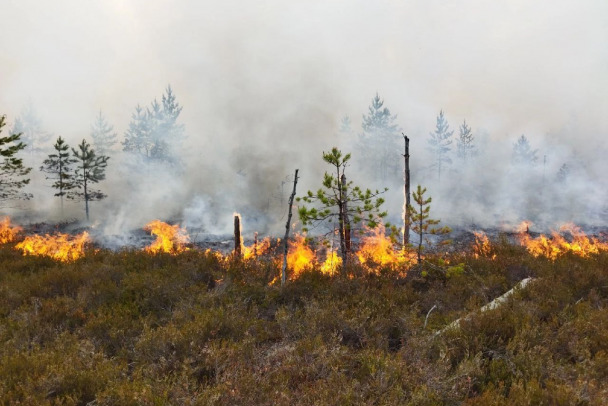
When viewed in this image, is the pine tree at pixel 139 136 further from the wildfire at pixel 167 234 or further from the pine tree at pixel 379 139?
the pine tree at pixel 379 139

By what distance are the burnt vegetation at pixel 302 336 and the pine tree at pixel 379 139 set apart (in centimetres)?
5992

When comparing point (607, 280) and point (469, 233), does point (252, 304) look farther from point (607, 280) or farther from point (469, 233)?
point (469, 233)

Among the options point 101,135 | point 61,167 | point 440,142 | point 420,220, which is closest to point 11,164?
point 61,167

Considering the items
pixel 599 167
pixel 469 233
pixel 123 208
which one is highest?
pixel 599 167

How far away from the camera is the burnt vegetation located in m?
3.97

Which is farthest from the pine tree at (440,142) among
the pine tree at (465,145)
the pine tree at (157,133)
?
the pine tree at (157,133)

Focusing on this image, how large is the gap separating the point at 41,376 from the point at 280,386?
9.52ft

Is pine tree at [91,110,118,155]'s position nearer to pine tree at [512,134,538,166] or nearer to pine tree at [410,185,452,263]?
pine tree at [410,185,452,263]

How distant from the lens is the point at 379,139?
68375mm

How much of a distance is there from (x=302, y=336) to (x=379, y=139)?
66.2m

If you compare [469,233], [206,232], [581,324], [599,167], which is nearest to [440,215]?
[469,233]

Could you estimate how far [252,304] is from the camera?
7656mm

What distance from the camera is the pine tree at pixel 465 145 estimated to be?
8830 centimetres

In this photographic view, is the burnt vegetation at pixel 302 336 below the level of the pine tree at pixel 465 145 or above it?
below
